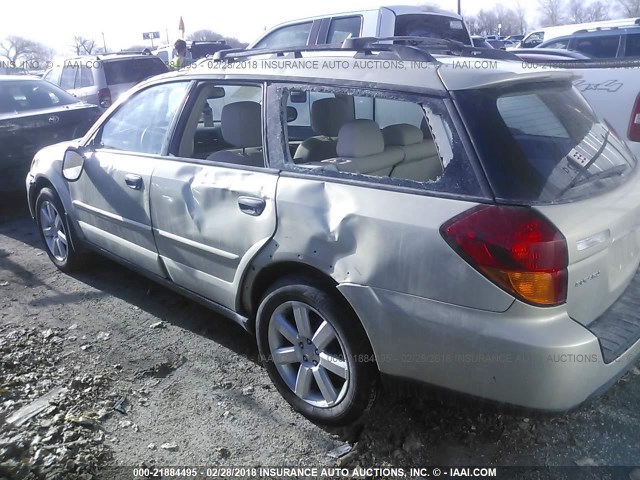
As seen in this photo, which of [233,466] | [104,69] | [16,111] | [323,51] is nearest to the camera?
[233,466]

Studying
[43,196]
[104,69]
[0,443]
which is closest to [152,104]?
[43,196]

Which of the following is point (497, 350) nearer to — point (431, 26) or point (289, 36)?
point (431, 26)

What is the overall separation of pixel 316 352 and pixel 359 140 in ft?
3.45

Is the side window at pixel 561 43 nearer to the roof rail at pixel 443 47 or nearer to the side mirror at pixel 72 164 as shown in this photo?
the roof rail at pixel 443 47

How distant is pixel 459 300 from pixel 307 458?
1038 mm

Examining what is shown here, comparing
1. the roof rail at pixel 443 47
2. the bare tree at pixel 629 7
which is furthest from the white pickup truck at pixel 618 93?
the bare tree at pixel 629 7

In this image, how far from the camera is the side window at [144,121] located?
11.8ft

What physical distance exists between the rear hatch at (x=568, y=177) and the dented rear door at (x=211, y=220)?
1.05m

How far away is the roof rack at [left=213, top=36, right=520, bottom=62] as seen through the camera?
2.64 metres

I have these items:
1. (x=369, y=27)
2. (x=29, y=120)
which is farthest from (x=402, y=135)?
(x=29, y=120)

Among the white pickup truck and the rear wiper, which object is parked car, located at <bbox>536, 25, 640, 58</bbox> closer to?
the white pickup truck

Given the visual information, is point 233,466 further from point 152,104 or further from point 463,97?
point 152,104

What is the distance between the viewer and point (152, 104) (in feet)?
12.4

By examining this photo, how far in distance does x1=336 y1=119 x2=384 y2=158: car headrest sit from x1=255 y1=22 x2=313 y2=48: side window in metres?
4.42
